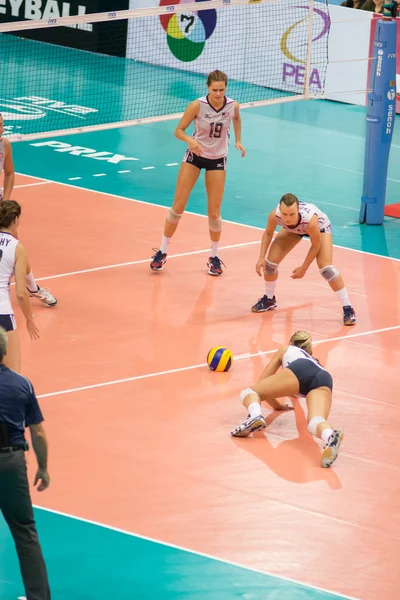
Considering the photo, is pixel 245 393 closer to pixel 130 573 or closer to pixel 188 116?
pixel 130 573

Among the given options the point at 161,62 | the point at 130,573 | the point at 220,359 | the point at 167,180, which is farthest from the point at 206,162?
the point at 161,62

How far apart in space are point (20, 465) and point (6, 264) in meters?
3.21

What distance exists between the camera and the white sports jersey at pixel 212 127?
15406mm

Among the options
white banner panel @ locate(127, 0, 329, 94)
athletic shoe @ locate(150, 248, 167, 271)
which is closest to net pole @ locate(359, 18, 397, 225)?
athletic shoe @ locate(150, 248, 167, 271)

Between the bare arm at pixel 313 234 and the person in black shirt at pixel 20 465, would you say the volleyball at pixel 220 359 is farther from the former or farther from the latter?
the person in black shirt at pixel 20 465

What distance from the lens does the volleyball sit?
41.9 feet

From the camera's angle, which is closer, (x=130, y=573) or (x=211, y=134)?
(x=130, y=573)

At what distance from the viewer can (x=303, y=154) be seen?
892 inches

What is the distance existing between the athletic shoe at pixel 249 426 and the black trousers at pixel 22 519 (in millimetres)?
3486

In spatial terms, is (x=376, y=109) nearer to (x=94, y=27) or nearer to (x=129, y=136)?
(x=129, y=136)

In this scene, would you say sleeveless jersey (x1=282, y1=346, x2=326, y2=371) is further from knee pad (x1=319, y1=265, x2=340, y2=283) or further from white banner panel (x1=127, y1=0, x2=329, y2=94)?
white banner panel (x1=127, y1=0, x2=329, y2=94)

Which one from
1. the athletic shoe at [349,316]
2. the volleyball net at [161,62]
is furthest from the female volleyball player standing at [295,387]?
the volleyball net at [161,62]

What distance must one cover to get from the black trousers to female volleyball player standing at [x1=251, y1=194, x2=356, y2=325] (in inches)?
265

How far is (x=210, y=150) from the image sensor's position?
1558 cm
